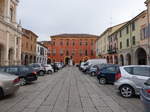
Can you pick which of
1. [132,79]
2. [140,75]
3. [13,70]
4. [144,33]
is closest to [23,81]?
[13,70]

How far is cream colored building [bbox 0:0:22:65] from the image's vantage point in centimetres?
2481

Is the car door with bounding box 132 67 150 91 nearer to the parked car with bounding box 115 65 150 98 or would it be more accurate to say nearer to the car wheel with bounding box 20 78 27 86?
the parked car with bounding box 115 65 150 98

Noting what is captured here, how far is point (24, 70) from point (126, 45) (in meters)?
23.4

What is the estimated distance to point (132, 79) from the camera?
791cm

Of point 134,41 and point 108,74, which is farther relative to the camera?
point 134,41

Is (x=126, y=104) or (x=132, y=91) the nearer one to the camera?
(x=126, y=104)

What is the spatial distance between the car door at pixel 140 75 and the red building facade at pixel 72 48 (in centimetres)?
6909

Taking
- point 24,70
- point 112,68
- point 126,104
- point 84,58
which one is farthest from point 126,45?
point 84,58

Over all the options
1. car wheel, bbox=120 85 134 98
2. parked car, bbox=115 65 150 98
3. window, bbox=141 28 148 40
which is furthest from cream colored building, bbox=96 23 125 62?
car wheel, bbox=120 85 134 98

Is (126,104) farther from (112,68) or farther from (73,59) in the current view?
(73,59)

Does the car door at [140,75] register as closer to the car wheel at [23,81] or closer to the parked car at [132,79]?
the parked car at [132,79]

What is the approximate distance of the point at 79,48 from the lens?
77375mm

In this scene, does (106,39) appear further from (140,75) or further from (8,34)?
(140,75)

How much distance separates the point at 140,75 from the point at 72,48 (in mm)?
69734
